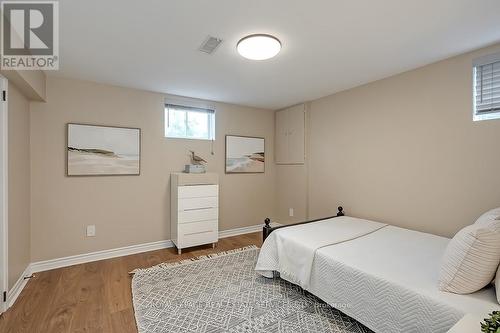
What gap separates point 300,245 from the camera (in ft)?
6.99

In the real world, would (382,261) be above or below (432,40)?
below

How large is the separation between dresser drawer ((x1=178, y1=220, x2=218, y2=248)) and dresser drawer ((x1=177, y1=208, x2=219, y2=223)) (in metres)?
0.06

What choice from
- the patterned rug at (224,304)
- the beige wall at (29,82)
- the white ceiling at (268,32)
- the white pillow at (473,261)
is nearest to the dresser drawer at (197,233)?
the patterned rug at (224,304)

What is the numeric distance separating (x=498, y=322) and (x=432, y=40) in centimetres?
216

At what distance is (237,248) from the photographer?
3.44m

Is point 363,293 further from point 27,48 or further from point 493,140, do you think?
point 27,48

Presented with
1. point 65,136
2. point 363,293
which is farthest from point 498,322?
point 65,136

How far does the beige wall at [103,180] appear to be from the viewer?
9.11ft

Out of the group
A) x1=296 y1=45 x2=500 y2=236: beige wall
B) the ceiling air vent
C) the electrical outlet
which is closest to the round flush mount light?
the ceiling air vent

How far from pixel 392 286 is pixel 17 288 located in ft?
10.7

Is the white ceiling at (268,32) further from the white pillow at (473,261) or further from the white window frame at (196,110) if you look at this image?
the white pillow at (473,261)

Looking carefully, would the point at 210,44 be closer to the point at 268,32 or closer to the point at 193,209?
the point at 268,32

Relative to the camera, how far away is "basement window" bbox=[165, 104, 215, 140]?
3.62 metres

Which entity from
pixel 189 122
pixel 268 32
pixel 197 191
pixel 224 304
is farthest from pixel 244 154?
pixel 224 304
